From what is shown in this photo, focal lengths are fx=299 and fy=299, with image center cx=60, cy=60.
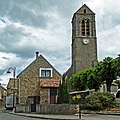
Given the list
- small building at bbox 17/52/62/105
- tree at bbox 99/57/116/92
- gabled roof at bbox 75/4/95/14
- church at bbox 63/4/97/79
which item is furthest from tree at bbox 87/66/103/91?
gabled roof at bbox 75/4/95/14

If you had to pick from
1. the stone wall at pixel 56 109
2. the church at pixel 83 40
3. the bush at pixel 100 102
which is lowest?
the stone wall at pixel 56 109

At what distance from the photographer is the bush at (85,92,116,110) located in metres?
34.3

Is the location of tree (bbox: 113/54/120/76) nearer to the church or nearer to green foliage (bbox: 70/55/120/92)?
green foliage (bbox: 70/55/120/92)

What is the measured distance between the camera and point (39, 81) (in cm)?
6016

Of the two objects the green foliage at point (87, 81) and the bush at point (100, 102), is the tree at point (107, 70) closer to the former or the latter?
the green foliage at point (87, 81)

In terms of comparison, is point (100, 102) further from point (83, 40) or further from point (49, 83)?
point (83, 40)

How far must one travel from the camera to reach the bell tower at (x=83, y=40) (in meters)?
76.1

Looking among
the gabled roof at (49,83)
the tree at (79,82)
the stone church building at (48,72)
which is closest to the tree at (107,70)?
the tree at (79,82)

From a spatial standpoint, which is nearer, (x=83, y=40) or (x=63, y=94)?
(x=63, y=94)

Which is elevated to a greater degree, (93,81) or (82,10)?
(82,10)

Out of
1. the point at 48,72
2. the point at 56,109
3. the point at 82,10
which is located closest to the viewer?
the point at 56,109

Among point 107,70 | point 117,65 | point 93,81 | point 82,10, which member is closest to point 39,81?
point 93,81

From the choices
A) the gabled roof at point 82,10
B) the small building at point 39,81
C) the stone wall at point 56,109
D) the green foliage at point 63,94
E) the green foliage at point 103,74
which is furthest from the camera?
the gabled roof at point 82,10

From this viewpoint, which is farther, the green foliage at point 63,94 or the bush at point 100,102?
the green foliage at point 63,94
